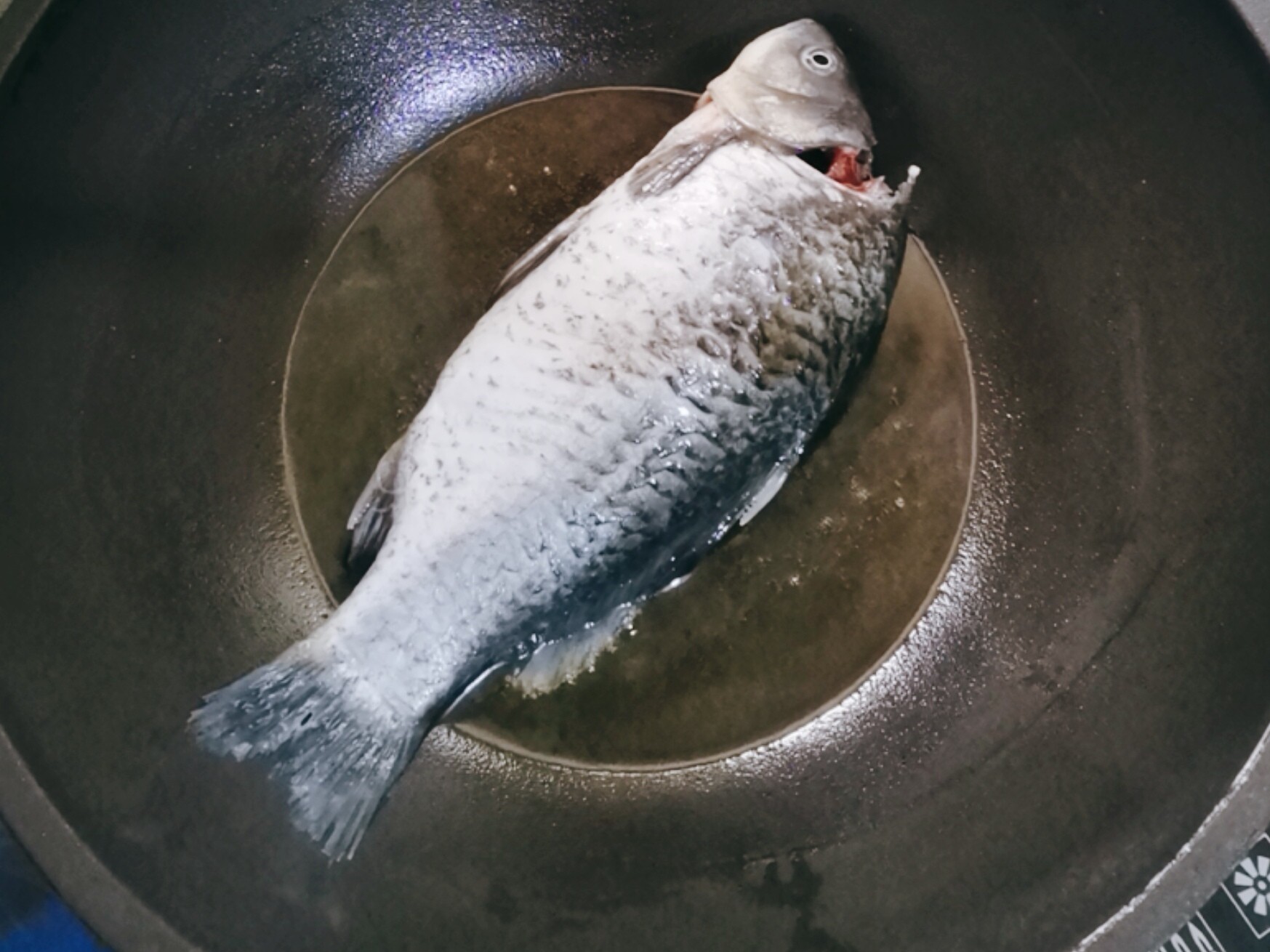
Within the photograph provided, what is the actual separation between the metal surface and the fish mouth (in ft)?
0.80

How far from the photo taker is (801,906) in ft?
3.76

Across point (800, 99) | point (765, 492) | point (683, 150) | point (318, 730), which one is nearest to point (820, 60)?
point (800, 99)

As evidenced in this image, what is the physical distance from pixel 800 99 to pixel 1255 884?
1522 millimetres

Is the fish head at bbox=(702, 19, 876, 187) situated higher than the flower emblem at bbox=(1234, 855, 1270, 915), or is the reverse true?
the fish head at bbox=(702, 19, 876, 187)

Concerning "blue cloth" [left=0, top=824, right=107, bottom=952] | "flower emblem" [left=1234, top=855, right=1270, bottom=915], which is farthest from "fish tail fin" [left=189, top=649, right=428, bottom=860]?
"flower emblem" [left=1234, top=855, right=1270, bottom=915]

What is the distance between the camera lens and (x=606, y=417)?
0.89 meters

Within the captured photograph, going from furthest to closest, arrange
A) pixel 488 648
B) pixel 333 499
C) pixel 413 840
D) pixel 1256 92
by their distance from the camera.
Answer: pixel 333 499
pixel 413 840
pixel 1256 92
pixel 488 648

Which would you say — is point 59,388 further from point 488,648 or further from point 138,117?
point 488,648

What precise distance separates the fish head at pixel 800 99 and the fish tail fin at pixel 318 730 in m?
0.92

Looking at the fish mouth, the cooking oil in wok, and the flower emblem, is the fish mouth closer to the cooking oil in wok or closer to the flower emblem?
the cooking oil in wok

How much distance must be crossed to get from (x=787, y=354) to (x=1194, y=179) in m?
0.76

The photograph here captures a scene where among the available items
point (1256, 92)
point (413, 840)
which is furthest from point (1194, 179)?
point (413, 840)

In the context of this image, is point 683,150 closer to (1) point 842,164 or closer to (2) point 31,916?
(1) point 842,164

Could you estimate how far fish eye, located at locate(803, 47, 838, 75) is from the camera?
3.56ft
